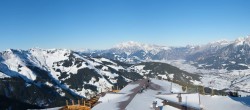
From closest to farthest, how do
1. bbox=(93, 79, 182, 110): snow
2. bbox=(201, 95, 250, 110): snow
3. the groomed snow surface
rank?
1. bbox=(201, 95, 250, 110): snow
2. the groomed snow surface
3. bbox=(93, 79, 182, 110): snow

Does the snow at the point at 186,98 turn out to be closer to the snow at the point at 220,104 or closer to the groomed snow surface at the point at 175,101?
the groomed snow surface at the point at 175,101

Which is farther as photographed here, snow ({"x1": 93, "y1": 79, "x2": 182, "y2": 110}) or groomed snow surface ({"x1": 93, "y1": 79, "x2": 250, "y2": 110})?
snow ({"x1": 93, "y1": 79, "x2": 182, "y2": 110})

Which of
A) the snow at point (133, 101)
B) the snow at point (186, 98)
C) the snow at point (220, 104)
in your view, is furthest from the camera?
the snow at point (186, 98)

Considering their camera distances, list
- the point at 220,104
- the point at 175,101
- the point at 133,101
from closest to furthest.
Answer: the point at 175,101 → the point at 220,104 → the point at 133,101

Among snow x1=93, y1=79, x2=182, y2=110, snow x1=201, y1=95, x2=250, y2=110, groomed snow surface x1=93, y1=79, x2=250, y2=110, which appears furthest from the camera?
snow x1=93, y1=79, x2=182, y2=110

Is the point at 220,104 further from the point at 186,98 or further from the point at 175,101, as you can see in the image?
the point at 175,101

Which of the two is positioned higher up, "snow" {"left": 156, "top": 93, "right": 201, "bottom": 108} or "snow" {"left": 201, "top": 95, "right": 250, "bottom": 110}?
"snow" {"left": 156, "top": 93, "right": 201, "bottom": 108}

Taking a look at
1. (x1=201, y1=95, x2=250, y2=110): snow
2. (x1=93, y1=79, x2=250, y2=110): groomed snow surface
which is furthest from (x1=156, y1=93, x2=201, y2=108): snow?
(x1=201, y1=95, x2=250, y2=110): snow

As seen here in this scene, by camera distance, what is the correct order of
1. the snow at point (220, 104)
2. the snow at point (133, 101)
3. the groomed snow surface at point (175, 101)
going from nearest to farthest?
the snow at point (220, 104) → the groomed snow surface at point (175, 101) → the snow at point (133, 101)

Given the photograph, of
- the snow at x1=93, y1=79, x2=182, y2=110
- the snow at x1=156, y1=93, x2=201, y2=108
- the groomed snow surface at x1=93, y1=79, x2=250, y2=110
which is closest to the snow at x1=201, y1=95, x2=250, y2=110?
the groomed snow surface at x1=93, y1=79, x2=250, y2=110

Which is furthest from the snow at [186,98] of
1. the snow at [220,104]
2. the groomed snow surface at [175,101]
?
the snow at [220,104]

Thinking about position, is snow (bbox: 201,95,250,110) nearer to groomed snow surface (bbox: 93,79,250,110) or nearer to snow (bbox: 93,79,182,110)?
groomed snow surface (bbox: 93,79,250,110)

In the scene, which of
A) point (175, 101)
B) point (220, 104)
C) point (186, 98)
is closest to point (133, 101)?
point (175, 101)

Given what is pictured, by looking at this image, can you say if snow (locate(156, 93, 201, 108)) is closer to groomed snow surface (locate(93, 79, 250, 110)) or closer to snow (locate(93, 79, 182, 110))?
groomed snow surface (locate(93, 79, 250, 110))
